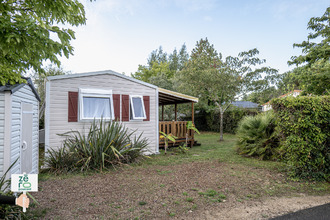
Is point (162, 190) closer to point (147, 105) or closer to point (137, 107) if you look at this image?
point (137, 107)

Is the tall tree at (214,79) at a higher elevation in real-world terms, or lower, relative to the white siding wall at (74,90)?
higher

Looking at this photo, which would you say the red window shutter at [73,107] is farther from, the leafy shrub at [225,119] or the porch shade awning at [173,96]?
the leafy shrub at [225,119]

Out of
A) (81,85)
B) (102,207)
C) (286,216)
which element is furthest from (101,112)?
(286,216)

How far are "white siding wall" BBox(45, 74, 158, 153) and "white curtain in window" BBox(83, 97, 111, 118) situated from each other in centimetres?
37

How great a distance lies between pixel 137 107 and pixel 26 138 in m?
3.92

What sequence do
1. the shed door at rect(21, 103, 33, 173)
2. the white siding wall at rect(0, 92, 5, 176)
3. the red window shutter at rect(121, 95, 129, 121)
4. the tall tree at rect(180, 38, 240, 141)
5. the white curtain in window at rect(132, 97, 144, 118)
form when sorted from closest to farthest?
the white siding wall at rect(0, 92, 5, 176) → the shed door at rect(21, 103, 33, 173) → the red window shutter at rect(121, 95, 129, 121) → the white curtain in window at rect(132, 97, 144, 118) → the tall tree at rect(180, 38, 240, 141)

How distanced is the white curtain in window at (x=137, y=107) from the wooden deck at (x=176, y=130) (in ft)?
4.93

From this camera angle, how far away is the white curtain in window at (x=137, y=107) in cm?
786

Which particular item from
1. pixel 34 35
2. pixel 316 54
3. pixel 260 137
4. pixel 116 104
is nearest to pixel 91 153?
pixel 116 104

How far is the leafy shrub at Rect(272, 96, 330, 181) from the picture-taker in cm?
473

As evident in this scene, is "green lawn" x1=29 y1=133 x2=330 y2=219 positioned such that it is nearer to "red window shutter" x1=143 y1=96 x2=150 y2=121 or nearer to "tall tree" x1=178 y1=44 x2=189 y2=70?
"red window shutter" x1=143 y1=96 x2=150 y2=121

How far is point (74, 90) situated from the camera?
22.0 feet

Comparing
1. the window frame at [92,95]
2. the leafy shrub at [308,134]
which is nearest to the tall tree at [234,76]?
the window frame at [92,95]

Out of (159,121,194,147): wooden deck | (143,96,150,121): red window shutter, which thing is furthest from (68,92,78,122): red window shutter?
(159,121,194,147): wooden deck
